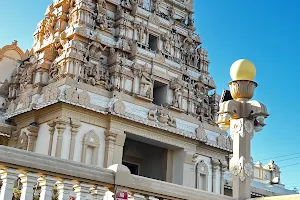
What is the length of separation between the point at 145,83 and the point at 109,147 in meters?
4.06

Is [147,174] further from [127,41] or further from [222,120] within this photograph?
[222,120]

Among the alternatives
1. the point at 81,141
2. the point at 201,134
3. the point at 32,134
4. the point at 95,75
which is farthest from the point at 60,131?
the point at 201,134

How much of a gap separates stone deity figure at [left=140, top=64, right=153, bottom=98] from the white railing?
51.6 feet

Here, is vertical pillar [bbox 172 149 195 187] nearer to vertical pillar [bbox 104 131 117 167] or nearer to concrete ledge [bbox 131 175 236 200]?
vertical pillar [bbox 104 131 117 167]

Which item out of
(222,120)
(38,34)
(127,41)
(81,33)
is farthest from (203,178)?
(222,120)

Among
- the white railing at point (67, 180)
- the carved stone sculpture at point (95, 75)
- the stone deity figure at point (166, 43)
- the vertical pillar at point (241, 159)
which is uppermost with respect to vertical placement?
the stone deity figure at point (166, 43)

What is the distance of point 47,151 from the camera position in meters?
20.5

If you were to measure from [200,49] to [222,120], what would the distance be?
20.0 m

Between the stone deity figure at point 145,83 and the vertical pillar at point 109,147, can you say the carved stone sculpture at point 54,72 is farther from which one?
the stone deity figure at point 145,83

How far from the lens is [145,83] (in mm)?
23156

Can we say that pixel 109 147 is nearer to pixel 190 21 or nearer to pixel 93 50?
pixel 93 50

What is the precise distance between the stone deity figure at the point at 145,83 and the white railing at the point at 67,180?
620 inches

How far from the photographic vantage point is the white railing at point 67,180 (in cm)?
576

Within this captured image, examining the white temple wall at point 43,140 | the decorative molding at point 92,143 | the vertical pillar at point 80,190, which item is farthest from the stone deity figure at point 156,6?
the vertical pillar at point 80,190
